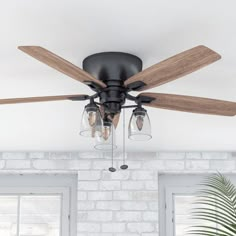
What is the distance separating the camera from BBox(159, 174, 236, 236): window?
174 inches

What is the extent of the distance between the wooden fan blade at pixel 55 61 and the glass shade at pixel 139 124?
0.23 meters

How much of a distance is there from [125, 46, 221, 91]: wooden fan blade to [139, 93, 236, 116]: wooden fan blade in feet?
0.44

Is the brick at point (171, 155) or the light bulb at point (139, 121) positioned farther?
the brick at point (171, 155)

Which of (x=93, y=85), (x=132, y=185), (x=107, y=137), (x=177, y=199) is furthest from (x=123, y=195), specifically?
(x=93, y=85)

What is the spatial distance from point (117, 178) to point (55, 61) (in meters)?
2.74

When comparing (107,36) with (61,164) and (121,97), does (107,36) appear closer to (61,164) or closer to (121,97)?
(121,97)

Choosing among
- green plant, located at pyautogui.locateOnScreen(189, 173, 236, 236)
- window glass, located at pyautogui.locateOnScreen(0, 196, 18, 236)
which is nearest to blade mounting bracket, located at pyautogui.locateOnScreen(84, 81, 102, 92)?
green plant, located at pyautogui.locateOnScreen(189, 173, 236, 236)

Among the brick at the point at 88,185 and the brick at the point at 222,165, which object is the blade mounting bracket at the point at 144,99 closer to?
the brick at the point at 88,185

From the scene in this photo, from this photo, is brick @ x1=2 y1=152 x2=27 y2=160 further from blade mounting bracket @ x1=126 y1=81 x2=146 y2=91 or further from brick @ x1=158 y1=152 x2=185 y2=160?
blade mounting bracket @ x1=126 y1=81 x2=146 y2=91

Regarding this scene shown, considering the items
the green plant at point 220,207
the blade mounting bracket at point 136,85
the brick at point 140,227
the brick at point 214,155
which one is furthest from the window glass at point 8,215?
the blade mounting bracket at point 136,85

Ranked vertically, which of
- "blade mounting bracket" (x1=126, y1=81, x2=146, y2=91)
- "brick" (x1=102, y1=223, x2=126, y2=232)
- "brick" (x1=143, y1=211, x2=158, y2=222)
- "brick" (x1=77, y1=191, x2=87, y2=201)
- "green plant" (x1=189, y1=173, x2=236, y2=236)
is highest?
"blade mounting bracket" (x1=126, y1=81, x2=146, y2=91)

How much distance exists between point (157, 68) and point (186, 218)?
2.91 m

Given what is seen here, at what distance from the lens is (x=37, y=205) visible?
4.48 meters

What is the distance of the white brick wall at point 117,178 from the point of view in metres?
4.31
